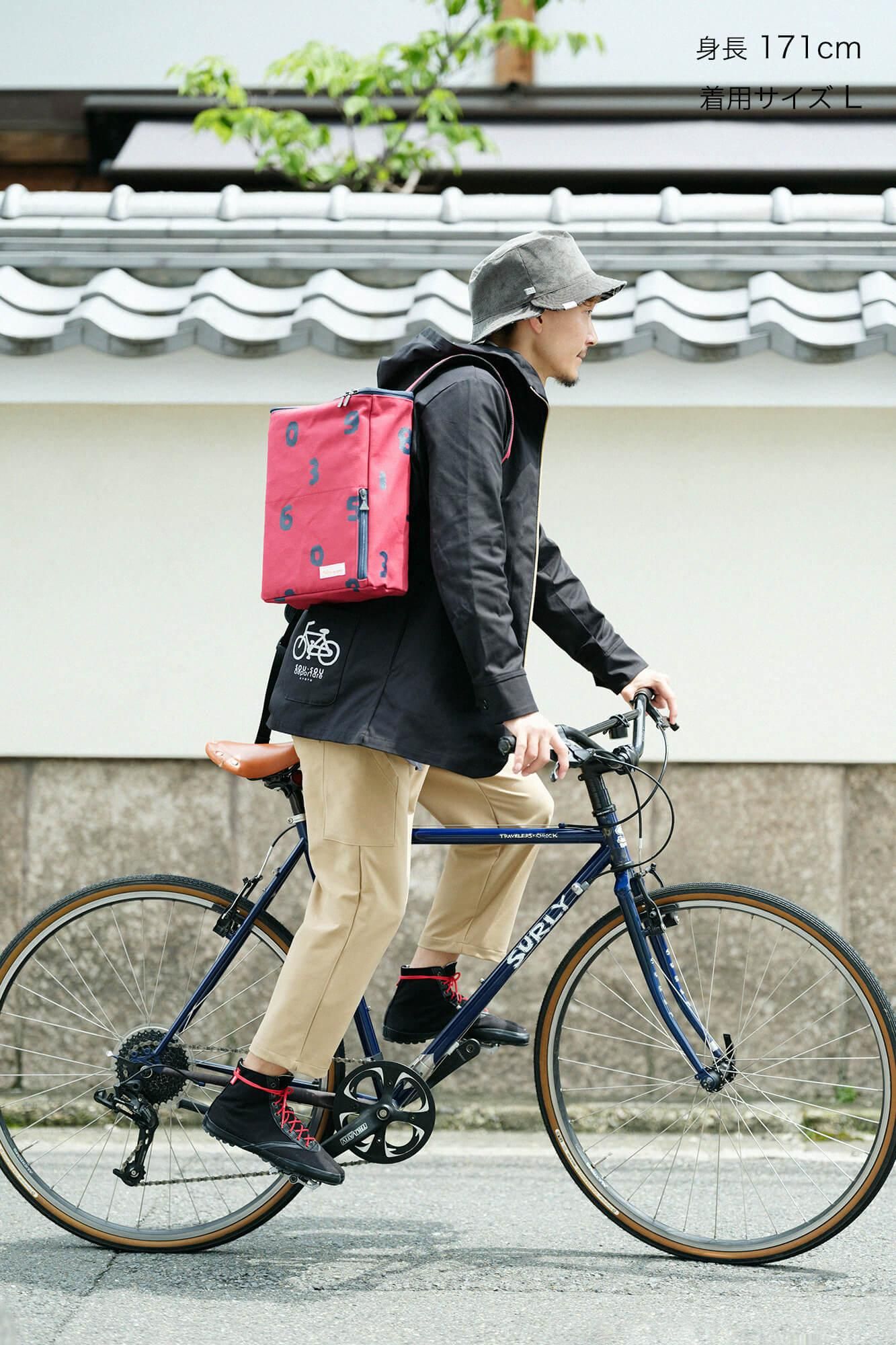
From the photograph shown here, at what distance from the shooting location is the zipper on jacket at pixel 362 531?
9.22ft

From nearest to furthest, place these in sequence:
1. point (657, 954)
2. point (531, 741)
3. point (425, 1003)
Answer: point (531, 741) → point (657, 954) → point (425, 1003)

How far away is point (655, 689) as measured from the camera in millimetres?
3271

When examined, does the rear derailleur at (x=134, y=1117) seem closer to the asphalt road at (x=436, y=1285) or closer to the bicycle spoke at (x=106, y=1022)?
the asphalt road at (x=436, y=1285)

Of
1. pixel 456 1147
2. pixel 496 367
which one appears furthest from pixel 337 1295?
pixel 496 367

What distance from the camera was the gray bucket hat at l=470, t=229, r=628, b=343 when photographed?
3.03 m

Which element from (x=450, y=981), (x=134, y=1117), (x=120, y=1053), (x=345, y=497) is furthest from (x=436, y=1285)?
(x=345, y=497)

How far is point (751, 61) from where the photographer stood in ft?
26.9

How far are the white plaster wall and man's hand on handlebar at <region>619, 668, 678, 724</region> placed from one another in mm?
1143

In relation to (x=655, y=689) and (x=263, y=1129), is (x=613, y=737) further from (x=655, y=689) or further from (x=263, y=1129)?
A: (x=263, y=1129)

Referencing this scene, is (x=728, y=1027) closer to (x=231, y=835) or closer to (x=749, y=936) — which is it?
(x=749, y=936)

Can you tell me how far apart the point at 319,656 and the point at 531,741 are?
52 cm

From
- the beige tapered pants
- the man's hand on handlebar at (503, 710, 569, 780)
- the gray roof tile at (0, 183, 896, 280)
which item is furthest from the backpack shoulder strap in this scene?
the gray roof tile at (0, 183, 896, 280)

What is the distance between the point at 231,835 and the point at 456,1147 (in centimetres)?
121

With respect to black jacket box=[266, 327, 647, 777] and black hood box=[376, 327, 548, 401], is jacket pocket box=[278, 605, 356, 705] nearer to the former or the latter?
black jacket box=[266, 327, 647, 777]
